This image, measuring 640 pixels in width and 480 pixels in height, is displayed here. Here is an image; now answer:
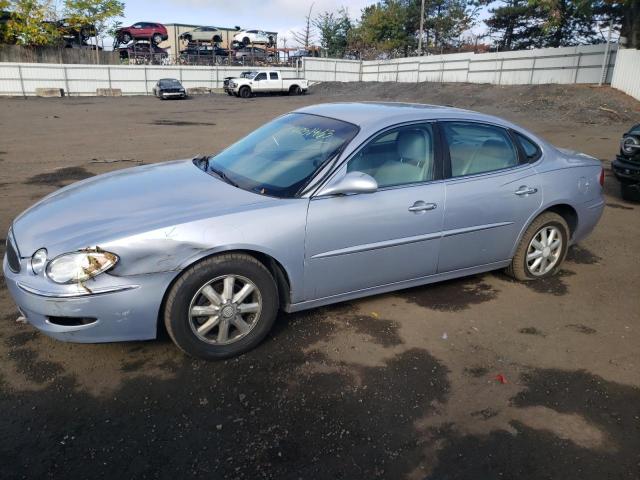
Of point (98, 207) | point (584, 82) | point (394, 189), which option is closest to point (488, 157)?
point (394, 189)

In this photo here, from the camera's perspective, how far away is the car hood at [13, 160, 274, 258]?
9.83ft

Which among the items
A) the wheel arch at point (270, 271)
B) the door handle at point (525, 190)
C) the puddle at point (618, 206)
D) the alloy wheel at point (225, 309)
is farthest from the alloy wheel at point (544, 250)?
the puddle at point (618, 206)

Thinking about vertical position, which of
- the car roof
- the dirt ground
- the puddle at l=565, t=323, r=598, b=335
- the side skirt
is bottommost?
the dirt ground

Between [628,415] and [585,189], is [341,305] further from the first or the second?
[585,189]

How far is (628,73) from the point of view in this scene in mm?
20938

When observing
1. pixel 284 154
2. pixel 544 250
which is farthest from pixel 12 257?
pixel 544 250

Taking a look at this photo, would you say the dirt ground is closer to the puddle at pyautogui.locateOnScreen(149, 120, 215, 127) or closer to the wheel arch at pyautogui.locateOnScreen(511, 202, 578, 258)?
the wheel arch at pyautogui.locateOnScreen(511, 202, 578, 258)

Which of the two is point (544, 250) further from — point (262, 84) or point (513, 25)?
point (513, 25)

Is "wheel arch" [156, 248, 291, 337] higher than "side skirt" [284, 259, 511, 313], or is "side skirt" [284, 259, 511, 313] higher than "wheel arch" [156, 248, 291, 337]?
Result: "wheel arch" [156, 248, 291, 337]

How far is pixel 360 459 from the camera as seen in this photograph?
248 cm

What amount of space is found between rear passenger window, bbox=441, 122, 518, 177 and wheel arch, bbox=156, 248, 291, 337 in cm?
159

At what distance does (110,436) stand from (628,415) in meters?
2.82

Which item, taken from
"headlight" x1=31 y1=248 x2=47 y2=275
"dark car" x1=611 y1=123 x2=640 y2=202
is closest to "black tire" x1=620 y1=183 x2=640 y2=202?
"dark car" x1=611 y1=123 x2=640 y2=202

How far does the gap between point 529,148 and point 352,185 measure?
2.06m
